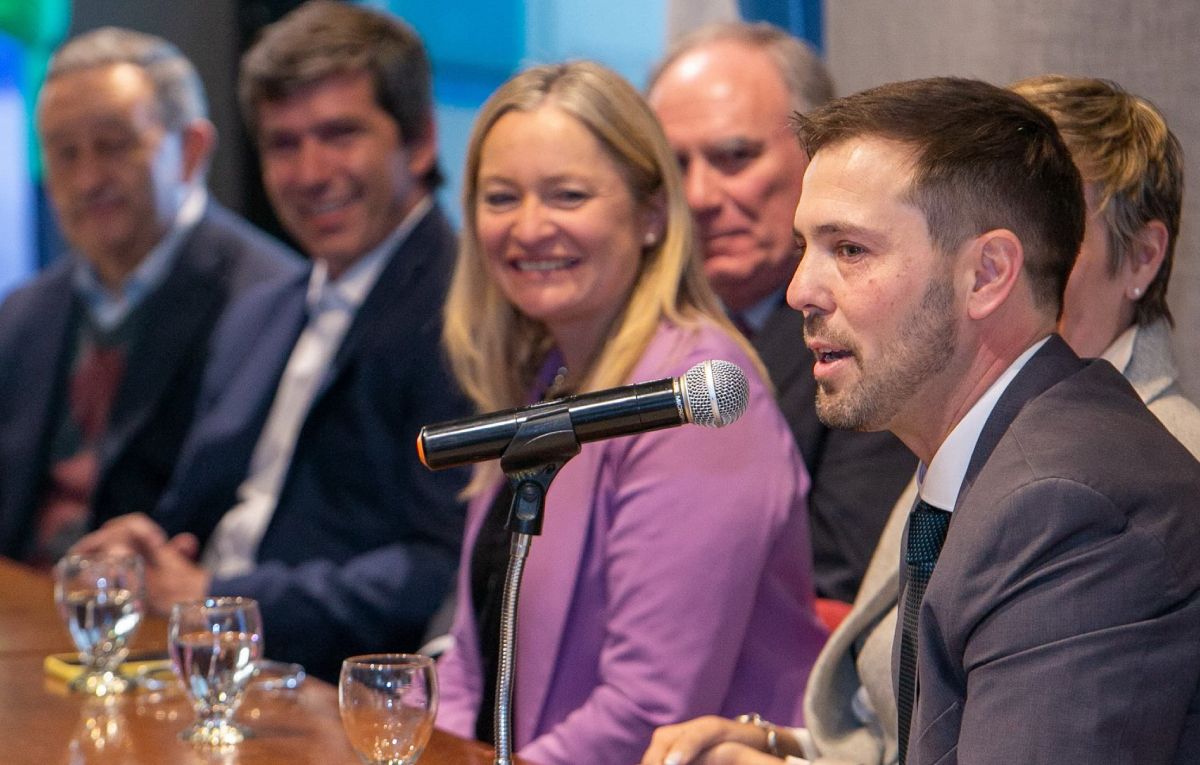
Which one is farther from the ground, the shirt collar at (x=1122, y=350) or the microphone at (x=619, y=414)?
the microphone at (x=619, y=414)

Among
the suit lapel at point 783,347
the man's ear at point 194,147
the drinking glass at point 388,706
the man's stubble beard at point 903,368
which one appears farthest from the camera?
the man's ear at point 194,147

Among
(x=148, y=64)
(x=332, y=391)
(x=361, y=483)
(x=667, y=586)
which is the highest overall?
(x=148, y=64)

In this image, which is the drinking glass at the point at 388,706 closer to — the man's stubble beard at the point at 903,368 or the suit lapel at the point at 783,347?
the man's stubble beard at the point at 903,368

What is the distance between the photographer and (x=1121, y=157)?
1.82 metres

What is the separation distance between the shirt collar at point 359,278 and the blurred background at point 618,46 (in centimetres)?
62

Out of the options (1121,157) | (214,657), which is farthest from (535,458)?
(1121,157)

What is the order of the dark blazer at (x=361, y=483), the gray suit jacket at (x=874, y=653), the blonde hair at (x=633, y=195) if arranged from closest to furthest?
1. the gray suit jacket at (x=874, y=653)
2. the blonde hair at (x=633, y=195)
3. the dark blazer at (x=361, y=483)

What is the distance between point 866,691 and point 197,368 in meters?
2.27

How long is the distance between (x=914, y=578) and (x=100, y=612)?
1.12 meters

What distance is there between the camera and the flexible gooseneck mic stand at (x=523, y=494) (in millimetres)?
1363

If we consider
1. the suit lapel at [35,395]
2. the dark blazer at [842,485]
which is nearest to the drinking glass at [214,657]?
the dark blazer at [842,485]

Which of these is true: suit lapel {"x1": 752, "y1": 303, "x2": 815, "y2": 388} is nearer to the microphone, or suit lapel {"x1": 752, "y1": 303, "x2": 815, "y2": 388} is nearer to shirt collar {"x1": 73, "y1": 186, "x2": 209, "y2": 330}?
the microphone

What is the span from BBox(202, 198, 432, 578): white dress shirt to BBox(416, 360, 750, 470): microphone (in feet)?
5.96

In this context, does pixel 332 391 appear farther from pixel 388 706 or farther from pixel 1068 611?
pixel 1068 611
